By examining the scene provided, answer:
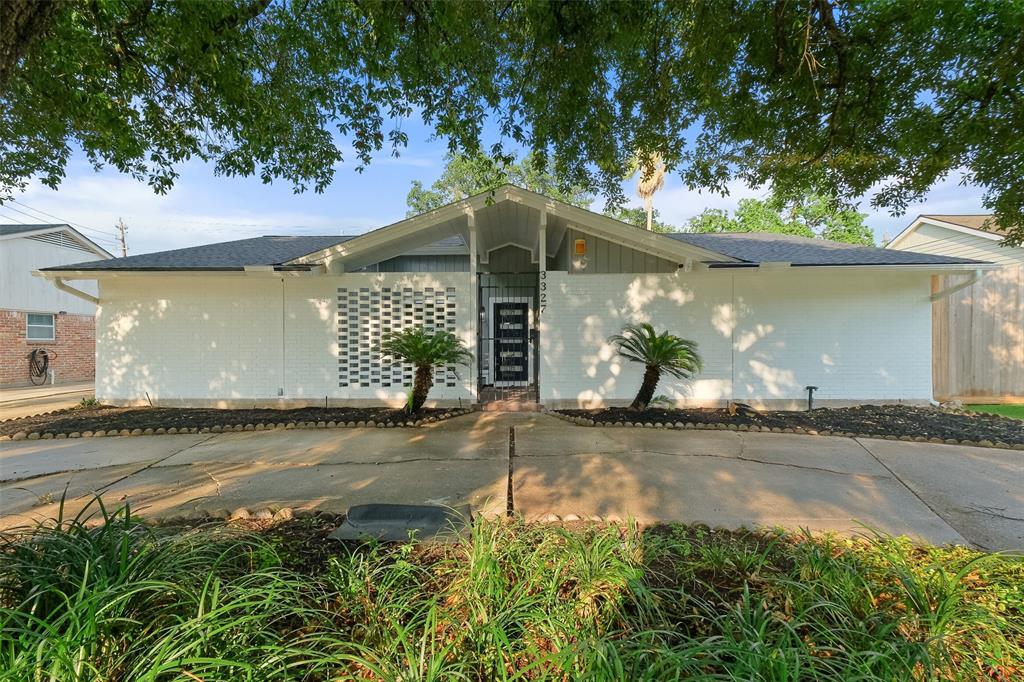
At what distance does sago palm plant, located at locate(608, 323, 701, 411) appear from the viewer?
6980mm

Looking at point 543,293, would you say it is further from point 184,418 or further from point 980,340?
point 980,340

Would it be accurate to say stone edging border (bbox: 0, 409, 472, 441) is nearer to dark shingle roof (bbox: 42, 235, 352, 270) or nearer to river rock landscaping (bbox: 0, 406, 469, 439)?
river rock landscaping (bbox: 0, 406, 469, 439)

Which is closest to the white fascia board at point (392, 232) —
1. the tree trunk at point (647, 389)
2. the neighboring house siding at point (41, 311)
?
the tree trunk at point (647, 389)

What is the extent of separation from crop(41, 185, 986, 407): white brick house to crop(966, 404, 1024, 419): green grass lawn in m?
1.06

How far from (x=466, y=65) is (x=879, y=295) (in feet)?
26.5

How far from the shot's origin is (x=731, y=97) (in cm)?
431

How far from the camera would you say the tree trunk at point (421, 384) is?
7145mm

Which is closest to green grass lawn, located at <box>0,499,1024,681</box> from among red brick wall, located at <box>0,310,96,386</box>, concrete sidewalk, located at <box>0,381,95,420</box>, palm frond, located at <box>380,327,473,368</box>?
palm frond, located at <box>380,327,473,368</box>

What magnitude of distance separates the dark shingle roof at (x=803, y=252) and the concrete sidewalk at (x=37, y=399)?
12.4 m

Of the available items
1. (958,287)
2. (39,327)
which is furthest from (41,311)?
(958,287)

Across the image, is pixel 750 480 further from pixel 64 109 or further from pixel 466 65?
pixel 64 109

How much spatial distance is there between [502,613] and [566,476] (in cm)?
267

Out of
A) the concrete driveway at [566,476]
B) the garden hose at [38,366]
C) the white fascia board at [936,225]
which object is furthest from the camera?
the garden hose at [38,366]

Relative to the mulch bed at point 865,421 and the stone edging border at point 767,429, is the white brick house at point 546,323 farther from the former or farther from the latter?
the stone edging border at point 767,429
